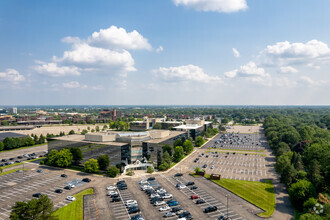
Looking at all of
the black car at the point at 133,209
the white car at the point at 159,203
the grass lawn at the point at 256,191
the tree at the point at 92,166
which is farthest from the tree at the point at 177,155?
the black car at the point at 133,209

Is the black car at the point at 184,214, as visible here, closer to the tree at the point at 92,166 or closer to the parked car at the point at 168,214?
the parked car at the point at 168,214

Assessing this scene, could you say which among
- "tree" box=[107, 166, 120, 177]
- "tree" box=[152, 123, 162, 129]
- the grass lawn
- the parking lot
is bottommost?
the parking lot

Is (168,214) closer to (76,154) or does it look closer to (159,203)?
(159,203)

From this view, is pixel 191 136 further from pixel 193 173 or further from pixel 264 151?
pixel 193 173

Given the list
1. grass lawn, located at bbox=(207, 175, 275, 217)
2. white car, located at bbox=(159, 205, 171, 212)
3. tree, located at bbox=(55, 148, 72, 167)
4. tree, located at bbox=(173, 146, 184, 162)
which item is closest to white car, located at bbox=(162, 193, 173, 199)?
white car, located at bbox=(159, 205, 171, 212)

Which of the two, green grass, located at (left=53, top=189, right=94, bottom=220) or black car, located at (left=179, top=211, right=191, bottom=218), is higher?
black car, located at (left=179, top=211, right=191, bottom=218)

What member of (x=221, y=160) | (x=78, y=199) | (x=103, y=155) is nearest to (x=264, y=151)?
(x=221, y=160)

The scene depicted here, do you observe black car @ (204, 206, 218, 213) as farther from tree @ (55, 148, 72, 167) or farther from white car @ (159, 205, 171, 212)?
tree @ (55, 148, 72, 167)
